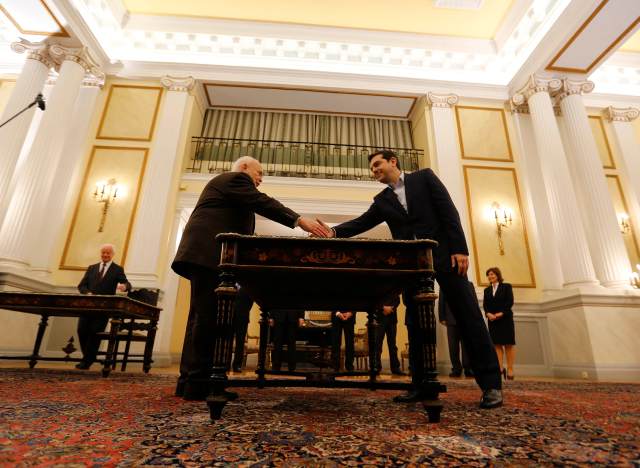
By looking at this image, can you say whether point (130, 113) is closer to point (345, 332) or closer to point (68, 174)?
point (68, 174)

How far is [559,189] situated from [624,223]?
75.7 inches

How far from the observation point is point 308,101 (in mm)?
7852

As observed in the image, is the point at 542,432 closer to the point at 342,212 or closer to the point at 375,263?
the point at 375,263

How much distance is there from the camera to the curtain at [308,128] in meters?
8.03

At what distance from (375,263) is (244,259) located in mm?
564

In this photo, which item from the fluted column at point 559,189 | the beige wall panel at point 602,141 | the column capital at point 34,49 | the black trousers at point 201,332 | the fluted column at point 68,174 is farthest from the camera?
the beige wall panel at point 602,141

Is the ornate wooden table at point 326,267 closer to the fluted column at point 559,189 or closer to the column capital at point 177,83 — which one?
the fluted column at point 559,189

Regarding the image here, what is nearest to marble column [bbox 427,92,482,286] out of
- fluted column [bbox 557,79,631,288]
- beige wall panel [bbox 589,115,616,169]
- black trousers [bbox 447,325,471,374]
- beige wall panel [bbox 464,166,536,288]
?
beige wall panel [bbox 464,166,536,288]

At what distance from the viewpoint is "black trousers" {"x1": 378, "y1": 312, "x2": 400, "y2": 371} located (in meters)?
4.72

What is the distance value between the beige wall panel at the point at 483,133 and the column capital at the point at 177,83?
Result: 17.2 ft

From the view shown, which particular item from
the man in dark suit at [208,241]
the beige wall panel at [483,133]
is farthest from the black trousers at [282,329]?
the beige wall panel at [483,133]

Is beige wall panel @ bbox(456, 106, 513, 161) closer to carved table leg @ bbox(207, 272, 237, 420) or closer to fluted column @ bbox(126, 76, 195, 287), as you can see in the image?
fluted column @ bbox(126, 76, 195, 287)

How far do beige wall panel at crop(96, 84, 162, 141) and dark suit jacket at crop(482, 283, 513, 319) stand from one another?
6181 millimetres

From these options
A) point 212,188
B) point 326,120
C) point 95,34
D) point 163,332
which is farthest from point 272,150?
point 212,188
